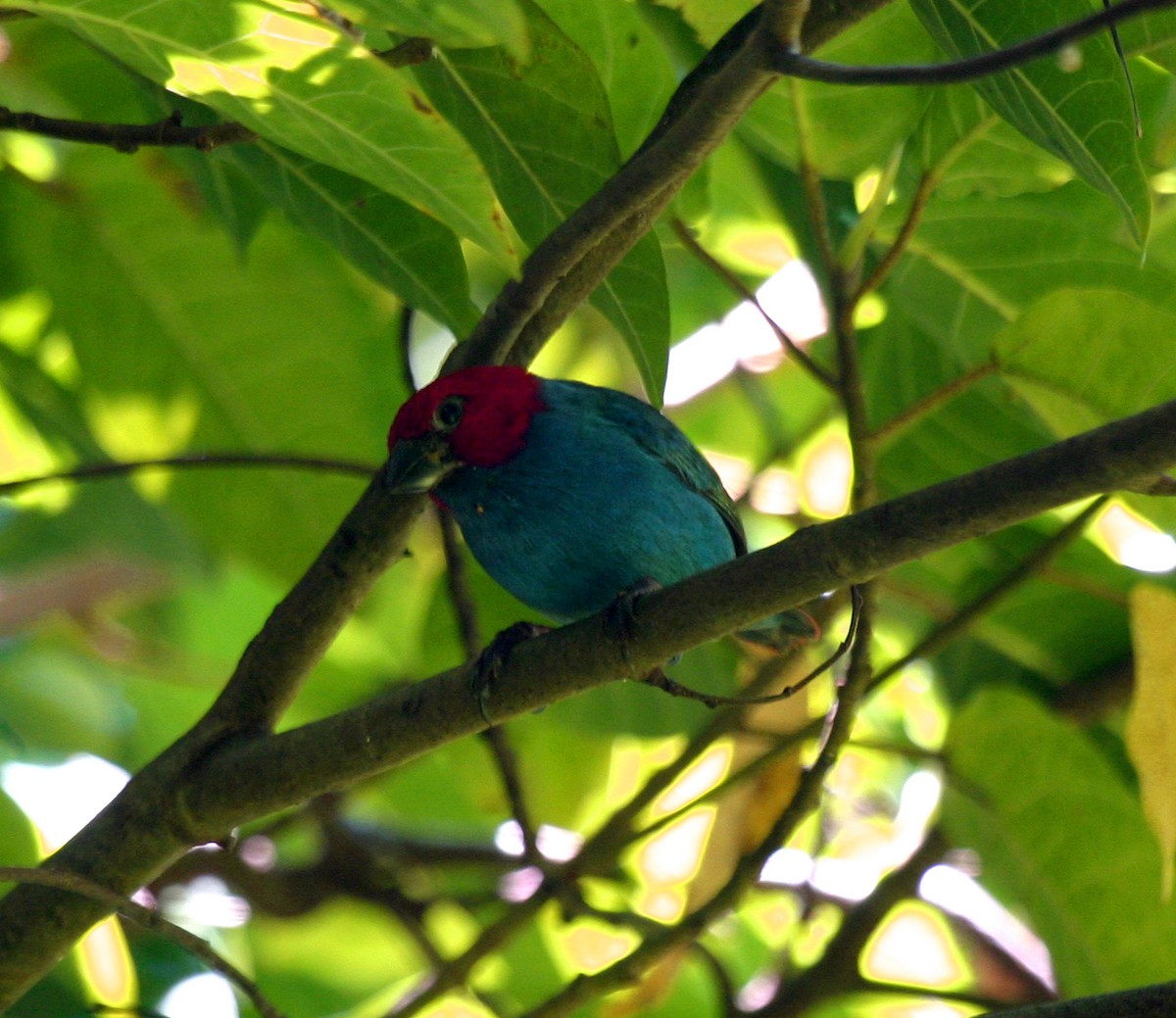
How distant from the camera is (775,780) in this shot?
11.7 feet

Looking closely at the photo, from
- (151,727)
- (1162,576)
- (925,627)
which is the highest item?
(151,727)

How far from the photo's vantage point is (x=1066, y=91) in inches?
79.4

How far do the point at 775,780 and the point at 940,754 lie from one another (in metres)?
0.58

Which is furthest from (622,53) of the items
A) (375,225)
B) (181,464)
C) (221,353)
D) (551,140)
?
(221,353)

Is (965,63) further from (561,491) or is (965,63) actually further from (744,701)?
(561,491)

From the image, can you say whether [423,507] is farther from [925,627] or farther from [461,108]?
[925,627]

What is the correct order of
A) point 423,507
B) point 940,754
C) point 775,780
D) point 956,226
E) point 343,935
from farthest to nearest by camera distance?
point 343,935 < point 775,780 < point 940,754 < point 956,226 < point 423,507

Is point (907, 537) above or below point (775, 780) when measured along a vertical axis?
below

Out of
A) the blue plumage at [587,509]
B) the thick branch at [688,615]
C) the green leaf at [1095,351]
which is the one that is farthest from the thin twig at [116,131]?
the green leaf at [1095,351]

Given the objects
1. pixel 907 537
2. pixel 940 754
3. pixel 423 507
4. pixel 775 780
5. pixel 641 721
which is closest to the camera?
pixel 907 537

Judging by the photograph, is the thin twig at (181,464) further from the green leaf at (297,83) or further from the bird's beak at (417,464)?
the green leaf at (297,83)

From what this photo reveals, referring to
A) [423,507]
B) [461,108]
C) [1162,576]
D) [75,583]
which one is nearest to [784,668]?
[1162,576]

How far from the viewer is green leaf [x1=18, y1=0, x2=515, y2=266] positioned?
1856 mm

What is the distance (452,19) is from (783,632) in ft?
5.82
